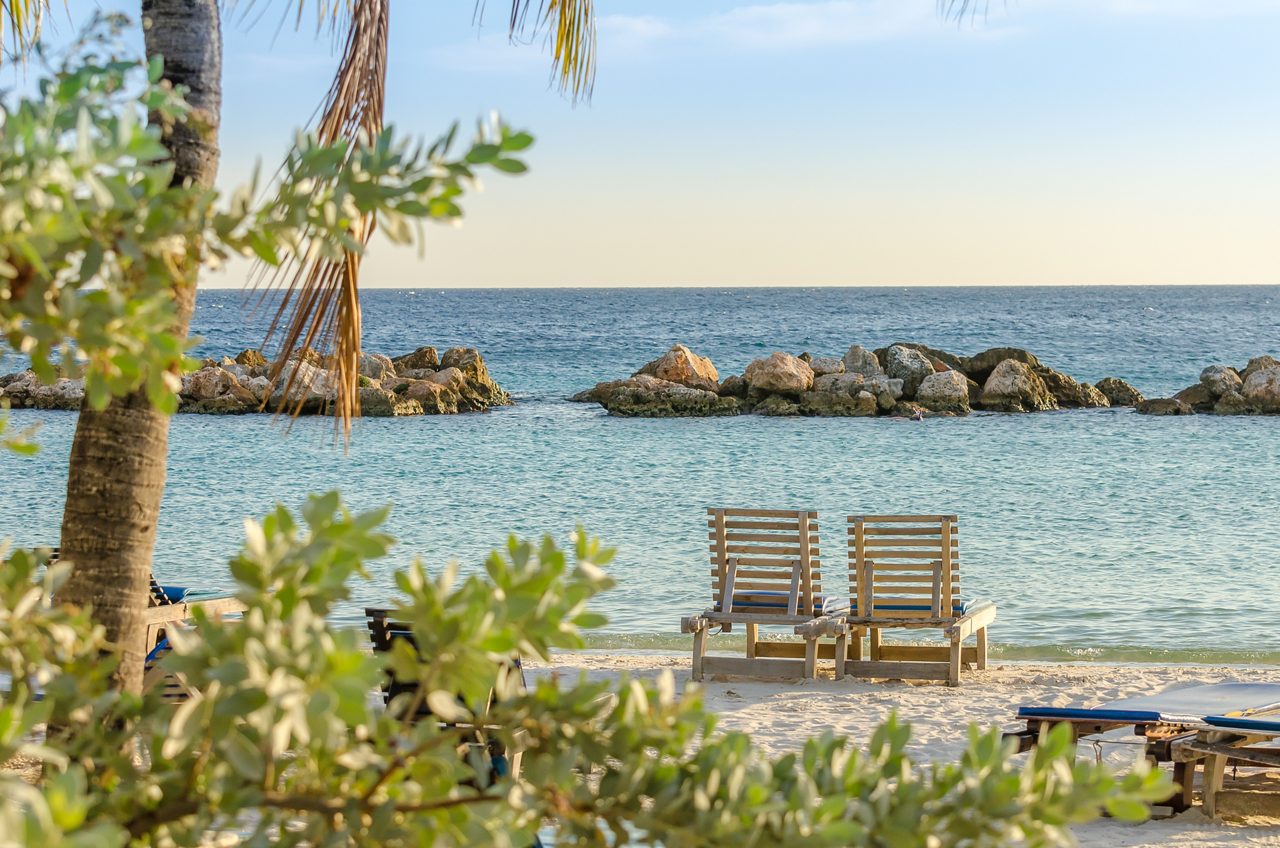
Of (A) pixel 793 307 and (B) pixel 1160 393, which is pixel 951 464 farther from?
(A) pixel 793 307

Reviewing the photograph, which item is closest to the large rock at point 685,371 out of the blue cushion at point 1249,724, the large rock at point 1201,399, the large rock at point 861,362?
the large rock at point 861,362

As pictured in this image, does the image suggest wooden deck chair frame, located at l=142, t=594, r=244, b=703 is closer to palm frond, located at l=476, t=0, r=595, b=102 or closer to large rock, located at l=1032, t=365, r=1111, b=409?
palm frond, located at l=476, t=0, r=595, b=102

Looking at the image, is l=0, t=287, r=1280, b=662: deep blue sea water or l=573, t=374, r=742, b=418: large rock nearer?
l=0, t=287, r=1280, b=662: deep blue sea water

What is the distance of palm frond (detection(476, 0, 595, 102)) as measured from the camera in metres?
4.43

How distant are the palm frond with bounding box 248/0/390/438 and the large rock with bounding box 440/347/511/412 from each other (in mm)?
24215

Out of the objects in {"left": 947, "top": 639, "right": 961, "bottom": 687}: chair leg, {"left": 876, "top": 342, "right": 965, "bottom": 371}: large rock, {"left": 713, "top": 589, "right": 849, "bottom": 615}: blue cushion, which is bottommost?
{"left": 947, "top": 639, "right": 961, "bottom": 687}: chair leg

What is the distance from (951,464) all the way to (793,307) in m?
67.3

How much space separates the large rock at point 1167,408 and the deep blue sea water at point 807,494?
2.63 ft

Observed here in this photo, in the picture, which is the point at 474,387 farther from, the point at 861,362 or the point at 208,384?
the point at 861,362

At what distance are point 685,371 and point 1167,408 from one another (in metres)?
10.0

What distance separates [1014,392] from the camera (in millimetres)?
26766

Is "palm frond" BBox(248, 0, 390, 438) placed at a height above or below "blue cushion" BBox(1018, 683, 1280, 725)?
above

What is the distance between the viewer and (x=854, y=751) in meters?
1.43

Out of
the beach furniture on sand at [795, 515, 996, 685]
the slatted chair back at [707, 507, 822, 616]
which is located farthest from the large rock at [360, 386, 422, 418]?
the beach furniture on sand at [795, 515, 996, 685]
